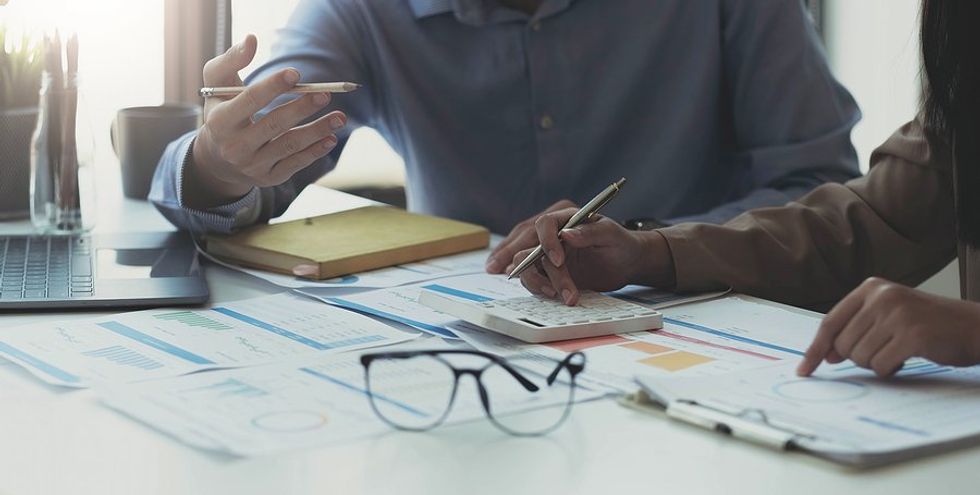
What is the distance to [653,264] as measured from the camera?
47.7 inches

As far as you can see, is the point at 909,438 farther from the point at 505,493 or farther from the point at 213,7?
the point at 213,7

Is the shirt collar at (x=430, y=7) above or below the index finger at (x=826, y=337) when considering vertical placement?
above

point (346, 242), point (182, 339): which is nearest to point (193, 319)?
point (182, 339)

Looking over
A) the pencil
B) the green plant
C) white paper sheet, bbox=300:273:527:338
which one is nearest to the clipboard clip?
white paper sheet, bbox=300:273:527:338

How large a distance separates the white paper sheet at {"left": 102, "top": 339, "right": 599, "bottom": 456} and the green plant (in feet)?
3.03

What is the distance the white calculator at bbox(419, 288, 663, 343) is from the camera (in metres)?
1.02

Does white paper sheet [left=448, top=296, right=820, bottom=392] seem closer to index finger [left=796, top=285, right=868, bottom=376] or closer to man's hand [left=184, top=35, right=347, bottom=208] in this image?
index finger [left=796, top=285, right=868, bottom=376]

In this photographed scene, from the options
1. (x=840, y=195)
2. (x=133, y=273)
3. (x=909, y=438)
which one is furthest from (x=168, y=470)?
(x=840, y=195)

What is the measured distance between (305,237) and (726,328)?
546 mm

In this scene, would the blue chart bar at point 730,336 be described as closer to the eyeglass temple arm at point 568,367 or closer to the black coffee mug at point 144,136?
the eyeglass temple arm at point 568,367

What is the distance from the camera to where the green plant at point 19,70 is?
1.67m

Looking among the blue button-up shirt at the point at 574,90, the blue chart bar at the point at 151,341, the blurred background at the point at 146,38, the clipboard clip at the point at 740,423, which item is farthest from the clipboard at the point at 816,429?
the blurred background at the point at 146,38

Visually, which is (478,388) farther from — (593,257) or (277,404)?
(593,257)

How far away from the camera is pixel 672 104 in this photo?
171cm
